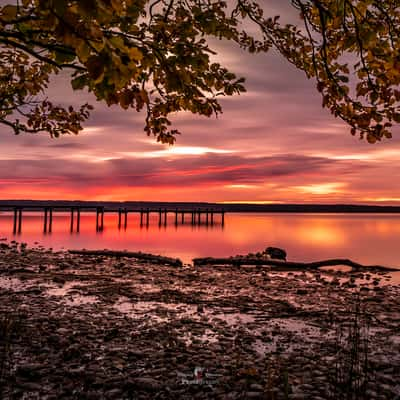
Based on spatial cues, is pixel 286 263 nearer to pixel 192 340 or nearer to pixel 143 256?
pixel 143 256

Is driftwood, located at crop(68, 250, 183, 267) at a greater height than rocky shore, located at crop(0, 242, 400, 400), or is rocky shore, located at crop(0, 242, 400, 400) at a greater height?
rocky shore, located at crop(0, 242, 400, 400)

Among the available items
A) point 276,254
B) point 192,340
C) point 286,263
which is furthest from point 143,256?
point 192,340

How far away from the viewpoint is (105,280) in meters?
12.9

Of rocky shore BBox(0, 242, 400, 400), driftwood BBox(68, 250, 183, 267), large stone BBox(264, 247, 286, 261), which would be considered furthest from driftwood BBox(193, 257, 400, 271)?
large stone BBox(264, 247, 286, 261)

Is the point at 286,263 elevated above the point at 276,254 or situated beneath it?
elevated above

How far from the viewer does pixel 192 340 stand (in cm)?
681

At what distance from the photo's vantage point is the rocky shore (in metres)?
4.95

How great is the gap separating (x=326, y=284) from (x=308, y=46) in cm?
928

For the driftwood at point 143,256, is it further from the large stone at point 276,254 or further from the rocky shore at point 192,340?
the large stone at point 276,254

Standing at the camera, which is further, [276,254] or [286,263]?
[276,254]

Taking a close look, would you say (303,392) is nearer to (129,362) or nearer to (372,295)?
(129,362)

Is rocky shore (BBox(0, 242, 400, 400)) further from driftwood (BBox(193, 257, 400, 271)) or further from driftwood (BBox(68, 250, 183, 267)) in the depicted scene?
driftwood (BBox(68, 250, 183, 267))

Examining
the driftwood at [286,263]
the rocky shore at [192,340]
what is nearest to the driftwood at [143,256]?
the driftwood at [286,263]

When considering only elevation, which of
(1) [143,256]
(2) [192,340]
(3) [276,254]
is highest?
(2) [192,340]
